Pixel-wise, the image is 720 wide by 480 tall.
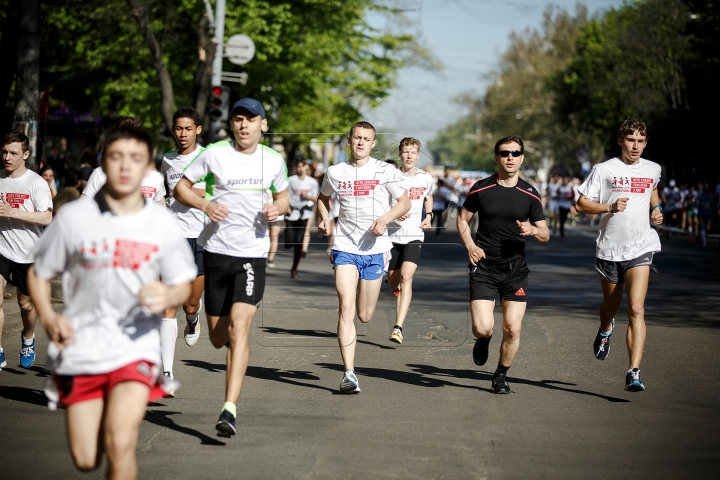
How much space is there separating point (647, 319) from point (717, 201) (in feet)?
66.3

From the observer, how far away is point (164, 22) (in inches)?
1177

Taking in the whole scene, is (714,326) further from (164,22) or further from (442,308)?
(164,22)

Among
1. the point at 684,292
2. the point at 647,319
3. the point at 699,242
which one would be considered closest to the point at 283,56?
the point at 699,242

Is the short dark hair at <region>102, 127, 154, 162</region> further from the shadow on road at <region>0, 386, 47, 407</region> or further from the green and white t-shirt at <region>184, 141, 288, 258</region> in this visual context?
the shadow on road at <region>0, 386, 47, 407</region>

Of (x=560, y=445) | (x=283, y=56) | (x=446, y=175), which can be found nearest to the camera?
(x=560, y=445)

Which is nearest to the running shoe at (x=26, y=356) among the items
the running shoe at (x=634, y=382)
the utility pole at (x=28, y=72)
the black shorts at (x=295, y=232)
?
the running shoe at (x=634, y=382)

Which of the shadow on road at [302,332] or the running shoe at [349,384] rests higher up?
the running shoe at [349,384]

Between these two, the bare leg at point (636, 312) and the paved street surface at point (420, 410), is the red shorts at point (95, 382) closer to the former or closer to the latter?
the paved street surface at point (420, 410)

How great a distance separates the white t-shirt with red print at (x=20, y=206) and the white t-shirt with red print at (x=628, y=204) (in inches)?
174

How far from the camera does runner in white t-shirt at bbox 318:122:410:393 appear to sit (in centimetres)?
760

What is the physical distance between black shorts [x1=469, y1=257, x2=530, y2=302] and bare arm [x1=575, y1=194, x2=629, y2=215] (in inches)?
32.4

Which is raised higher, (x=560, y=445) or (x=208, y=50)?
(x=208, y=50)

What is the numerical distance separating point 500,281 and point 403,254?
3216mm

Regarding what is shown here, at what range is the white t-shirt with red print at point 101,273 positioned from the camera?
409cm
